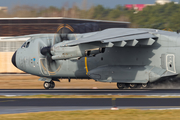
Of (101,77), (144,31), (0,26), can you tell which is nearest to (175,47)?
(144,31)

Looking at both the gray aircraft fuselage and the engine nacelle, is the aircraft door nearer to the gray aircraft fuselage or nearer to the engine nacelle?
the gray aircraft fuselage

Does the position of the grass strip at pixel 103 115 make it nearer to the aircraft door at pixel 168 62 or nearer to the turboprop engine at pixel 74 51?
the turboprop engine at pixel 74 51

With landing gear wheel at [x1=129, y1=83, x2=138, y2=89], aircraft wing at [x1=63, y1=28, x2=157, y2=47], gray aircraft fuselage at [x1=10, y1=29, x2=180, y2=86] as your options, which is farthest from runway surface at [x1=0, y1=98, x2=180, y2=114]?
landing gear wheel at [x1=129, y1=83, x2=138, y2=89]

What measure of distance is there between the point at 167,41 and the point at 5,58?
27.9 m

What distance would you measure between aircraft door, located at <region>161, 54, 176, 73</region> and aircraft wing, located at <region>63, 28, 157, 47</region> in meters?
1.69

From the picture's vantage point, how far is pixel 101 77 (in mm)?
23219

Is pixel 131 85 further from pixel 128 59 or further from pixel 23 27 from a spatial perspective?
pixel 23 27

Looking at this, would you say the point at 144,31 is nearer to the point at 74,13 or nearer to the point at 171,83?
the point at 171,83

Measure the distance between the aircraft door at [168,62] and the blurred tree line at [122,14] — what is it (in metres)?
32.3

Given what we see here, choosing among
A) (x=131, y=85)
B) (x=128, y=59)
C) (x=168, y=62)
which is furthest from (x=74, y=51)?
(x=168, y=62)

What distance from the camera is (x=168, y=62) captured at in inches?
888

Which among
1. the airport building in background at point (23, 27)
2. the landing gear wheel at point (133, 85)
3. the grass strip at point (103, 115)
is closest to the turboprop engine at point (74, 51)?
the landing gear wheel at point (133, 85)

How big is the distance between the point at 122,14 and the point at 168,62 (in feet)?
228

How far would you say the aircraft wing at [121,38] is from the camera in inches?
773
